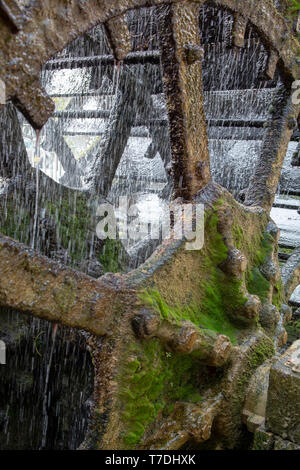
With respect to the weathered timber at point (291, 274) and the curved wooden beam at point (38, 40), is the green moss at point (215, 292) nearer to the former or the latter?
the curved wooden beam at point (38, 40)

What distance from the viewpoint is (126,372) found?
2225 mm

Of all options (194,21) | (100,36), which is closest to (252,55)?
(100,36)

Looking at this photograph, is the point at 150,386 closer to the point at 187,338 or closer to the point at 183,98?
the point at 187,338

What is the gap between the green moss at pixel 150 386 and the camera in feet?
7.33

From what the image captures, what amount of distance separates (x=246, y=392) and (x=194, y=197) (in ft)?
3.78

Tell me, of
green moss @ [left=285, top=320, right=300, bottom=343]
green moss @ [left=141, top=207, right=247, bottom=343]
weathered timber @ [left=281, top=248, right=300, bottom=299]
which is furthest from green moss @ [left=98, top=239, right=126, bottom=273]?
green moss @ [left=285, top=320, right=300, bottom=343]

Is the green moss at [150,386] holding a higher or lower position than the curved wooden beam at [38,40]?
lower

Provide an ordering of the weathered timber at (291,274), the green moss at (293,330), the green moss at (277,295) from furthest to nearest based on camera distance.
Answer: the green moss at (293,330)
the weathered timber at (291,274)
the green moss at (277,295)

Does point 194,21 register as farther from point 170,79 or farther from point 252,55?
point 252,55

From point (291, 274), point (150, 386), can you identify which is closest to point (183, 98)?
point (150, 386)


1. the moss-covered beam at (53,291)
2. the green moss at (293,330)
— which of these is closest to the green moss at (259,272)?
the moss-covered beam at (53,291)

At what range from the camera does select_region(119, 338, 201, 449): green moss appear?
2234mm

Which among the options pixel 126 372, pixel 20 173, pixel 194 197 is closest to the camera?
pixel 126 372

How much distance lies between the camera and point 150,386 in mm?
2352
